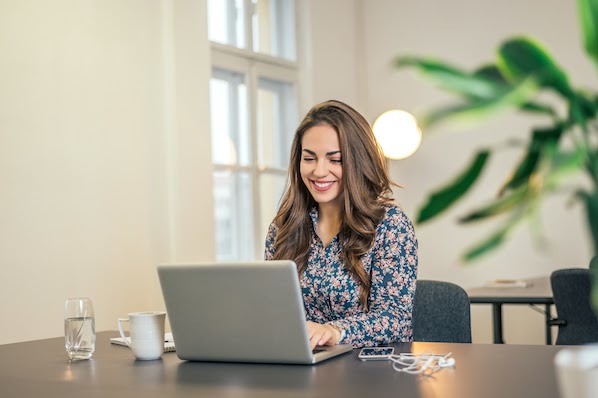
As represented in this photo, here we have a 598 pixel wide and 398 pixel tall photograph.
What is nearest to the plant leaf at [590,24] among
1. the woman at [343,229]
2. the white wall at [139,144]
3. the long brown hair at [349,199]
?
the woman at [343,229]

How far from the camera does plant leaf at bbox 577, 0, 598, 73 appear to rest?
0.54 meters

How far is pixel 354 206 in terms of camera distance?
7.64 feet

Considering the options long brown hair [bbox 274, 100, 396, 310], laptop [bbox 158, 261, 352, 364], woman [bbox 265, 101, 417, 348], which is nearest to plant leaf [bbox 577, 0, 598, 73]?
laptop [bbox 158, 261, 352, 364]

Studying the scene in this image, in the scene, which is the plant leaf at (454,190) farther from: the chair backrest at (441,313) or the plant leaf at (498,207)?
the chair backrest at (441,313)

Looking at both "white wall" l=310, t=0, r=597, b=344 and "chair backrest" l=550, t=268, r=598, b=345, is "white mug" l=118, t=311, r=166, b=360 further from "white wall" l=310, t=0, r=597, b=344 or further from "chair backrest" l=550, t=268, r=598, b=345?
"white wall" l=310, t=0, r=597, b=344

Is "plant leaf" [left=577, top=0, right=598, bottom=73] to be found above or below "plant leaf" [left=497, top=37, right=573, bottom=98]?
above

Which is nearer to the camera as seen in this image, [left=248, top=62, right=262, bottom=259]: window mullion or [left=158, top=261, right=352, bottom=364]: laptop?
[left=158, top=261, right=352, bottom=364]: laptop

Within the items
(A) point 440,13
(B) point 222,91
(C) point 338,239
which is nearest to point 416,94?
(A) point 440,13

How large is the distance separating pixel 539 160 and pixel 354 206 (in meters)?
1.75

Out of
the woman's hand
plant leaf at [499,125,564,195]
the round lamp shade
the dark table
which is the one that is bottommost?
the dark table

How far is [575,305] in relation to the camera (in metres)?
3.20

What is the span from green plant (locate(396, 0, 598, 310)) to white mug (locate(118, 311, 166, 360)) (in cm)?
137

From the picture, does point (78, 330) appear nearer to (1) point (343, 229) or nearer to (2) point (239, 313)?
(2) point (239, 313)

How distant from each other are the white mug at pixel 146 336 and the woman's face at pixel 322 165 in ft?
2.31
